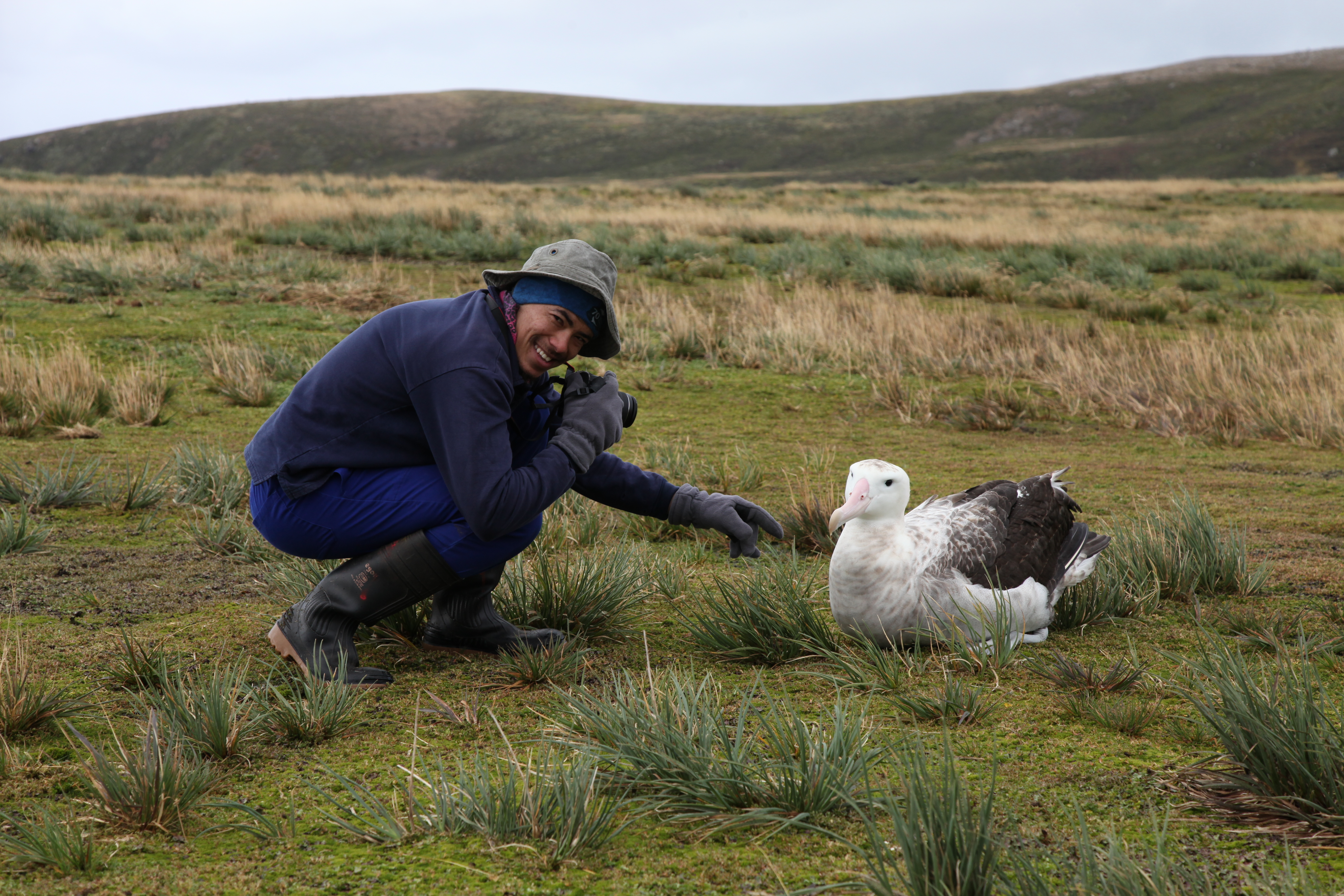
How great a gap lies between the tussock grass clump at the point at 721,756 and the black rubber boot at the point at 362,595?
0.88 m

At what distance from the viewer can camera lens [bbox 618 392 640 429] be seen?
12.5 ft

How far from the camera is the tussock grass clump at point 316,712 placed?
9.75 ft

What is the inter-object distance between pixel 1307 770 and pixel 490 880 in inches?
75.4

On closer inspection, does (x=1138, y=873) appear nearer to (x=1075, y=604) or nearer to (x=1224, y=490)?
(x=1075, y=604)

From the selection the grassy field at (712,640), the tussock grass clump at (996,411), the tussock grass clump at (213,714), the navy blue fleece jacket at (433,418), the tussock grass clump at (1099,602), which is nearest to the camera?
the grassy field at (712,640)

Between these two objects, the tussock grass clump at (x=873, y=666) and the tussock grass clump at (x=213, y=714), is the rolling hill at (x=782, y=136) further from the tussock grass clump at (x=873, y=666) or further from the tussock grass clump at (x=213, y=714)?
the tussock grass clump at (x=213, y=714)

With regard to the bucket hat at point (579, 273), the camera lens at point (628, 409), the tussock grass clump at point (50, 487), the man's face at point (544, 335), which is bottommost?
the tussock grass clump at point (50, 487)

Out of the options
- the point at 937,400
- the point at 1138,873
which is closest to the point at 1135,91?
the point at 937,400

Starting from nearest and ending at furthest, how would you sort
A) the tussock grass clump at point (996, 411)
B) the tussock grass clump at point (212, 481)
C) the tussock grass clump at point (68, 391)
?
the tussock grass clump at point (212, 481) < the tussock grass clump at point (68, 391) < the tussock grass clump at point (996, 411)

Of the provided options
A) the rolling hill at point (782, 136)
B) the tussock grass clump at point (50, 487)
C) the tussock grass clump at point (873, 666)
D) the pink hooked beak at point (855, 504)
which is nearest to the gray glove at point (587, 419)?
the pink hooked beak at point (855, 504)

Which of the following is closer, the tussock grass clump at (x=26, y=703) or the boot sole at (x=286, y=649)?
the tussock grass clump at (x=26, y=703)

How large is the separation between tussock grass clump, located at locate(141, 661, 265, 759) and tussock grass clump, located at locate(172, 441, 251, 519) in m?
2.79

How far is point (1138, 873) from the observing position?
194 centimetres

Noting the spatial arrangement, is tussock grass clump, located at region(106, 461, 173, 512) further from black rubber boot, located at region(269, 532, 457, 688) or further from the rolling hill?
the rolling hill
